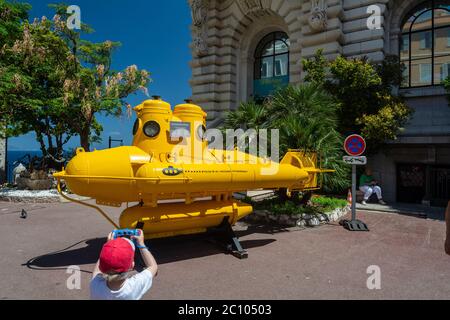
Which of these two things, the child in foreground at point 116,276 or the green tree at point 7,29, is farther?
the green tree at point 7,29

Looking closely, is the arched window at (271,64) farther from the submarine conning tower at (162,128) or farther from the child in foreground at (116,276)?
the child in foreground at (116,276)

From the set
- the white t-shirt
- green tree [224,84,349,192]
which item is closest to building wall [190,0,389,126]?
green tree [224,84,349,192]

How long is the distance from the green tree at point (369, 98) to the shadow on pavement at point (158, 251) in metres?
8.40

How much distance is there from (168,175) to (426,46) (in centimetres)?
1635

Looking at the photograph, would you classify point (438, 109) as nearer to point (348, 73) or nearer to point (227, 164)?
point (348, 73)

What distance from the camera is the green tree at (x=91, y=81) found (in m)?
15.7

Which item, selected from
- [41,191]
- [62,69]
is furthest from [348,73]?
[41,191]

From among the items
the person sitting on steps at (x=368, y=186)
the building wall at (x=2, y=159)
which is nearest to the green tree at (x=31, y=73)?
the building wall at (x=2, y=159)

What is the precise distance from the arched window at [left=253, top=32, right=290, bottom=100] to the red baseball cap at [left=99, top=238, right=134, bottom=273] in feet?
60.4

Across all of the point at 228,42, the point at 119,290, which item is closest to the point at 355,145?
the point at 119,290

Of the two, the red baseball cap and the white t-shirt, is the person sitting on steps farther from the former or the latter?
the red baseball cap

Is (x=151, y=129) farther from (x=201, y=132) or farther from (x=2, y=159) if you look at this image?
(x=2, y=159)

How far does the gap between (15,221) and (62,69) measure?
879cm

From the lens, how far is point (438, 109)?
545 inches
